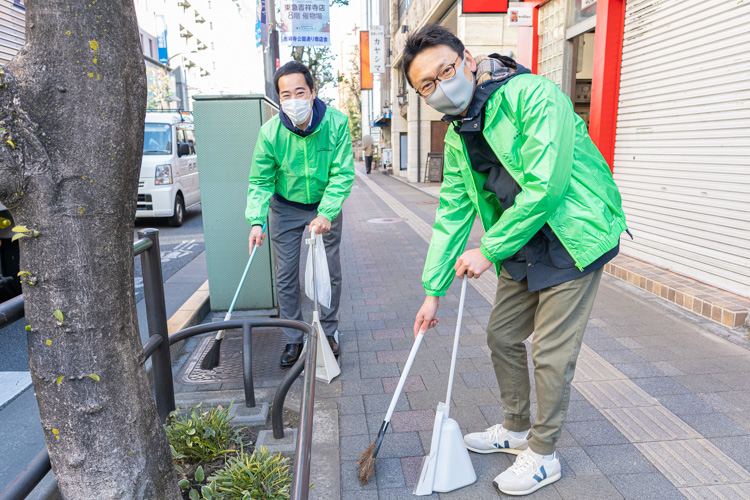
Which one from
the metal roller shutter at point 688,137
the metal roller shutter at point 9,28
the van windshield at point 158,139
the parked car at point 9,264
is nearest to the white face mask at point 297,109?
the parked car at point 9,264

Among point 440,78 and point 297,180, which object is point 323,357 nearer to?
point 297,180

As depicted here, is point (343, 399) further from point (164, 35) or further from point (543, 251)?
point (164, 35)

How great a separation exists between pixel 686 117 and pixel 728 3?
99 cm

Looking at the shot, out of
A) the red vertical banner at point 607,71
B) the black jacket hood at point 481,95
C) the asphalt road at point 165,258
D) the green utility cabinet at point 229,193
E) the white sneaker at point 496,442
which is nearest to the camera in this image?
the black jacket hood at point 481,95

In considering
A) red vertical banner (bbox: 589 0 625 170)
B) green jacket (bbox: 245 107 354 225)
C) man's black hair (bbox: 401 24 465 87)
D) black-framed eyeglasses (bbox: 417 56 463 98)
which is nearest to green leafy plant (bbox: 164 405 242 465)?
green jacket (bbox: 245 107 354 225)

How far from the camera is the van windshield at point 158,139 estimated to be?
33.6ft

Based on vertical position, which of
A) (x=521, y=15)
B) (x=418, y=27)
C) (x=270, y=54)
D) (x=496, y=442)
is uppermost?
(x=521, y=15)

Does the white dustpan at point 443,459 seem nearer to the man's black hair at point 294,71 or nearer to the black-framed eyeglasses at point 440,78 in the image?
the black-framed eyeglasses at point 440,78

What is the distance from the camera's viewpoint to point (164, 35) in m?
37.2

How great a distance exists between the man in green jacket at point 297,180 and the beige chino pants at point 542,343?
136 centimetres

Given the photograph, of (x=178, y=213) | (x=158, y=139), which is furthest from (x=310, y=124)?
(x=158, y=139)

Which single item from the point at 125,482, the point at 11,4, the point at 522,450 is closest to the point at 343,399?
the point at 522,450

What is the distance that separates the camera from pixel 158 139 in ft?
34.1

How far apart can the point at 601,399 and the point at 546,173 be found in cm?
182
